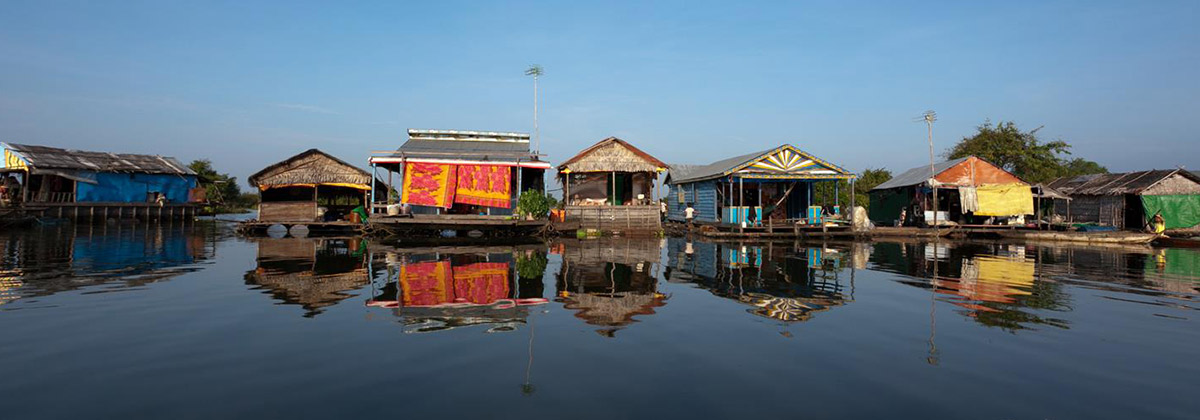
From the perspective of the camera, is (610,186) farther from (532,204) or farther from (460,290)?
(460,290)

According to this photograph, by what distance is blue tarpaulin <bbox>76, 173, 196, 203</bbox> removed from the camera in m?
35.2

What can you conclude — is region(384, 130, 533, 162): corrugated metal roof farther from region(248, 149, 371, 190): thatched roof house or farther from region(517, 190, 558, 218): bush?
region(248, 149, 371, 190): thatched roof house

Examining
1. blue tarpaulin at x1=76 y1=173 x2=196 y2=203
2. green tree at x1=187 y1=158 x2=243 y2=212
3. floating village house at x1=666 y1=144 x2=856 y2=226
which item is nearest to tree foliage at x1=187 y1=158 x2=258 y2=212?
green tree at x1=187 y1=158 x2=243 y2=212

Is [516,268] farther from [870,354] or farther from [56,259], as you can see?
[56,259]

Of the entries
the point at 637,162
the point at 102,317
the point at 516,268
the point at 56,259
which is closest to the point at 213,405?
the point at 102,317

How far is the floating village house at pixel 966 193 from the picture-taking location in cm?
2834

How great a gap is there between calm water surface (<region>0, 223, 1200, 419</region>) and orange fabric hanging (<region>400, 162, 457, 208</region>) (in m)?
11.2

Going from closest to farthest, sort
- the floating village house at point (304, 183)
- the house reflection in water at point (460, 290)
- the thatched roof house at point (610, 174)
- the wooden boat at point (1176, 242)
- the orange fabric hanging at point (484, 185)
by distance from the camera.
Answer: the house reflection in water at point (460, 290), the wooden boat at point (1176, 242), the orange fabric hanging at point (484, 185), the thatched roof house at point (610, 174), the floating village house at point (304, 183)

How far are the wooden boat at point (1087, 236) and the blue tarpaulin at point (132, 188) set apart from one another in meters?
50.2

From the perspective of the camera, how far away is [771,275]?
40.1 feet

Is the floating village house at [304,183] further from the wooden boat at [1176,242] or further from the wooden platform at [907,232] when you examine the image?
the wooden boat at [1176,242]

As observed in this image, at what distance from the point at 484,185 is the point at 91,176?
94.5 ft

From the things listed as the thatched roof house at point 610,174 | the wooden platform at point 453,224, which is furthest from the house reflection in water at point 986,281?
the wooden platform at point 453,224

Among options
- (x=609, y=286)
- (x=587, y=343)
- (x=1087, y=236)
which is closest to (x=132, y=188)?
(x=609, y=286)
